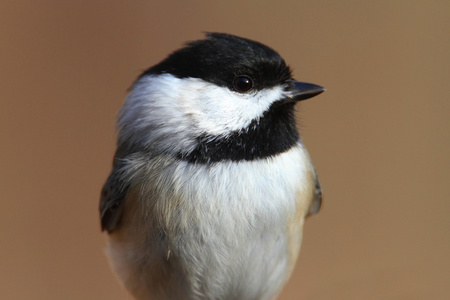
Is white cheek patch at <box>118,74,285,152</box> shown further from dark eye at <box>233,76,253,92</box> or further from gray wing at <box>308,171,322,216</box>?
gray wing at <box>308,171,322,216</box>

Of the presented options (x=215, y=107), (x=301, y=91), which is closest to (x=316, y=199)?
(x=301, y=91)

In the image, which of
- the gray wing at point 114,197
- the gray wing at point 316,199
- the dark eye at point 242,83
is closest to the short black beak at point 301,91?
the dark eye at point 242,83

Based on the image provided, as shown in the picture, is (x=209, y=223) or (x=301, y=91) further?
(x=301, y=91)

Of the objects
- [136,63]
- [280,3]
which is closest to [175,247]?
[136,63]

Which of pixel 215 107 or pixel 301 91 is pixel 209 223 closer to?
pixel 215 107

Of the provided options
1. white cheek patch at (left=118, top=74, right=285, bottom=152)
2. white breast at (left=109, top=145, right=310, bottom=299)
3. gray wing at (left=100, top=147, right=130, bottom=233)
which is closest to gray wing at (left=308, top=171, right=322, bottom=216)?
white breast at (left=109, top=145, right=310, bottom=299)

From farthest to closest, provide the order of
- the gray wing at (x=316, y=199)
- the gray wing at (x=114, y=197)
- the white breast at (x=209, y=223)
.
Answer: the gray wing at (x=316, y=199) < the gray wing at (x=114, y=197) < the white breast at (x=209, y=223)

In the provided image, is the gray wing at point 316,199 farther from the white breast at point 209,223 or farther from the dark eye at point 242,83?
the dark eye at point 242,83

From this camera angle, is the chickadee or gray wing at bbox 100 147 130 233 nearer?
the chickadee
